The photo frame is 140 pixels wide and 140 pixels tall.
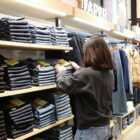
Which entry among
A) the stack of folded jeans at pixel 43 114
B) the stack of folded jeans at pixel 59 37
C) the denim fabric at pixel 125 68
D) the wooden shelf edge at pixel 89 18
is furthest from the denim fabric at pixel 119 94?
the stack of folded jeans at pixel 43 114

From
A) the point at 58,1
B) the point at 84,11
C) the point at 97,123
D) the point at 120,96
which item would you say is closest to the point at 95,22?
the point at 84,11

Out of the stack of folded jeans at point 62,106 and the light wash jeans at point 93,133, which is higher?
the stack of folded jeans at point 62,106

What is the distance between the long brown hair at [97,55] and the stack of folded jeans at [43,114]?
0.70 meters

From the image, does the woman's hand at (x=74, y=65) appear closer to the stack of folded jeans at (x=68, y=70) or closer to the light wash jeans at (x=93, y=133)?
the stack of folded jeans at (x=68, y=70)

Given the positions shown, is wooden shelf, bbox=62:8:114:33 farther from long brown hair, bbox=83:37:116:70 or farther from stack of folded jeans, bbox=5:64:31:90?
stack of folded jeans, bbox=5:64:31:90

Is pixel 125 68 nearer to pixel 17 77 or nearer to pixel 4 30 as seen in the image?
pixel 17 77

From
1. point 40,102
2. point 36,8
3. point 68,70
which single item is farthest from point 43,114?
point 36,8

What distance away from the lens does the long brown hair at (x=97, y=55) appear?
2113 millimetres

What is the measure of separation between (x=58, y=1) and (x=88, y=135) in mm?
1483

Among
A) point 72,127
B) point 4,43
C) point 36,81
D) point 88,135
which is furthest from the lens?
point 72,127

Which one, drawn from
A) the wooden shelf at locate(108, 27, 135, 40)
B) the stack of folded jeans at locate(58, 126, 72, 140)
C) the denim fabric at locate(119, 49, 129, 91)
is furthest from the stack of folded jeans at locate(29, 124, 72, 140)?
the wooden shelf at locate(108, 27, 135, 40)

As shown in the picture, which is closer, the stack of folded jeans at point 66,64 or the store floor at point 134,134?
the stack of folded jeans at point 66,64

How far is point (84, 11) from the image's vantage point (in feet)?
10.7

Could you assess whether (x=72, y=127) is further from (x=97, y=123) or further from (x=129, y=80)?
(x=129, y=80)
